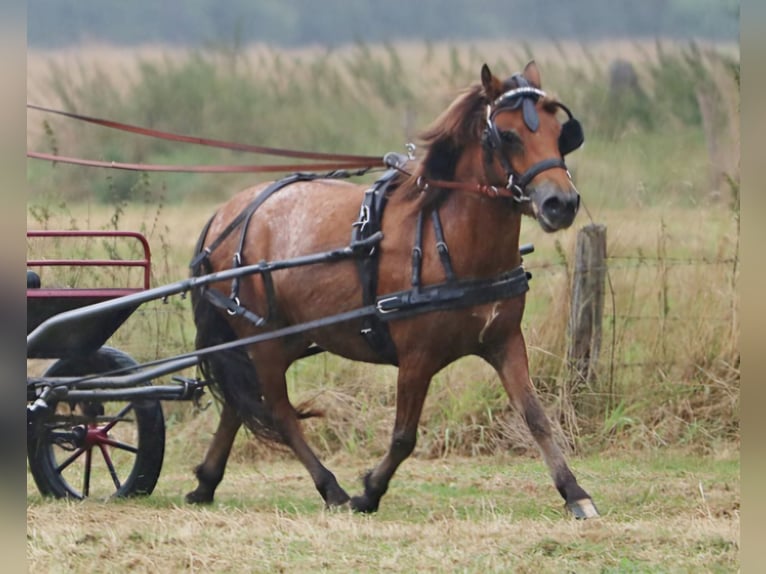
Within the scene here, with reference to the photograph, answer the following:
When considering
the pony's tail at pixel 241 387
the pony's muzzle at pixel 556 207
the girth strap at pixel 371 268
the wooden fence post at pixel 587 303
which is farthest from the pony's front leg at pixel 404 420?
the wooden fence post at pixel 587 303

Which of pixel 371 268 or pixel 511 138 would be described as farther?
pixel 371 268

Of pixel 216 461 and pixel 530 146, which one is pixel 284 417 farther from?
pixel 530 146

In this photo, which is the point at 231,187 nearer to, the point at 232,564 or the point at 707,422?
the point at 707,422

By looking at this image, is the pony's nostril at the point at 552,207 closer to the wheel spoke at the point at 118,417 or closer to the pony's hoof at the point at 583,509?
the pony's hoof at the point at 583,509

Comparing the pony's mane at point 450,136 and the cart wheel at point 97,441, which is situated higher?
the pony's mane at point 450,136

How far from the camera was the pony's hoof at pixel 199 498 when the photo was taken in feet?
20.7

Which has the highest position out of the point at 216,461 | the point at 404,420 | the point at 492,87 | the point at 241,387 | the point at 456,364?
the point at 492,87

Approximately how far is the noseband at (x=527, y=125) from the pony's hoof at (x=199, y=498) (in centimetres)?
227

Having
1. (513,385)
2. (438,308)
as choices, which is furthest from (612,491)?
(438,308)

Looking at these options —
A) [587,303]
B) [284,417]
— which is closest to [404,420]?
[284,417]

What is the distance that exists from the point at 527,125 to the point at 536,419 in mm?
1248

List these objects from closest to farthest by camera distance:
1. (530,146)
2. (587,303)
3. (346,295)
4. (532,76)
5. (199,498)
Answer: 1. (530,146)
2. (532,76)
3. (346,295)
4. (199,498)
5. (587,303)

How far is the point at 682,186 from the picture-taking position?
10.1 meters

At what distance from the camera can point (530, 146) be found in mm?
5168
